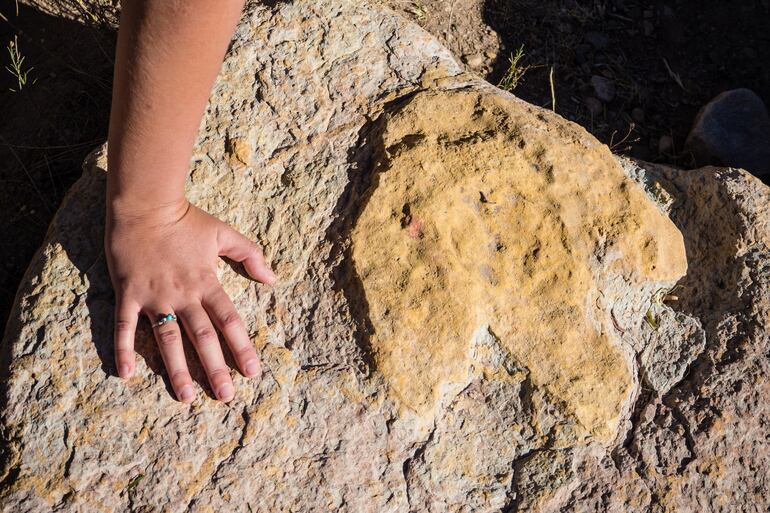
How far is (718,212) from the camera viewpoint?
216 centimetres

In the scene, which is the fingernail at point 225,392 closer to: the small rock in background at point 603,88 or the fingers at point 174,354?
the fingers at point 174,354

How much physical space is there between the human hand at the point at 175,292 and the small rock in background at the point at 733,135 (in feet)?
8.18

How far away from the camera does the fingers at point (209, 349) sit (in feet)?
5.47

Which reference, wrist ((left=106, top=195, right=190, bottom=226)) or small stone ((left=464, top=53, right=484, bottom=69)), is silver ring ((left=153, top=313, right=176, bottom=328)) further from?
small stone ((left=464, top=53, right=484, bottom=69))

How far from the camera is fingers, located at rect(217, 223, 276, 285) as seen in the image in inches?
71.0

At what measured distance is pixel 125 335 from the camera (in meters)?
1.68

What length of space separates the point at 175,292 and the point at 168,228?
17cm

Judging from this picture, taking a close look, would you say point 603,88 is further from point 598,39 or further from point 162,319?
point 162,319

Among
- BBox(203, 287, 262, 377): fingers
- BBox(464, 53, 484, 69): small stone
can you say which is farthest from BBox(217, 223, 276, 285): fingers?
BBox(464, 53, 484, 69): small stone

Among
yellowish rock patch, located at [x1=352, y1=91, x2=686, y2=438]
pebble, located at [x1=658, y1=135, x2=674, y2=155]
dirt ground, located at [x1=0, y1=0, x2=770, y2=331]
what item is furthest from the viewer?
pebble, located at [x1=658, y1=135, x2=674, y2=155]

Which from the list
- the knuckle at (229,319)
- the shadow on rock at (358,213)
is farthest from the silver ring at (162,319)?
the shadow on rock at (358,213)

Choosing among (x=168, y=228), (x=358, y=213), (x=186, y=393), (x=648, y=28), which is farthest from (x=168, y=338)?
(x=648, y=28)

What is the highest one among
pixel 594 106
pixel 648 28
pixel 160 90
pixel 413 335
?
pixel 160 90

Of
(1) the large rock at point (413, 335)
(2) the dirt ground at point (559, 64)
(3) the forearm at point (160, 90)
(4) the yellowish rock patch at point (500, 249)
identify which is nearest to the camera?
(3) the forearm at point (160, 90)
